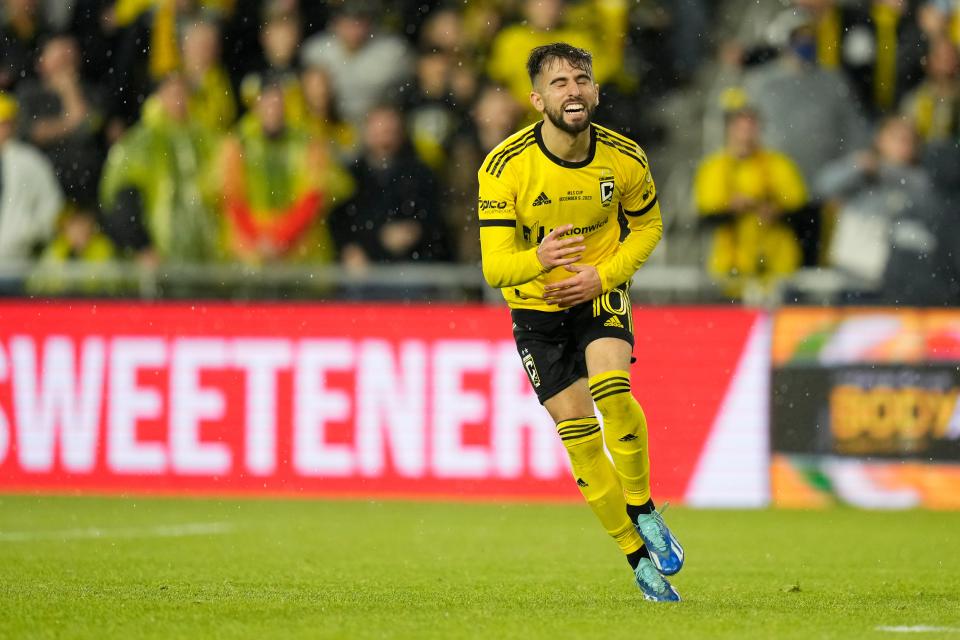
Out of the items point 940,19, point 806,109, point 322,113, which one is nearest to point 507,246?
point 322,113

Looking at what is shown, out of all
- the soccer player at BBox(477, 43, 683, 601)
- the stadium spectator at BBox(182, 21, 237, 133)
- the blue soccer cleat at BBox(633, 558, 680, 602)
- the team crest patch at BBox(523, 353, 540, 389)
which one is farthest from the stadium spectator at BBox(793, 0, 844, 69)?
the blue soccer cleat at BBox(633, 558, 680, 602)

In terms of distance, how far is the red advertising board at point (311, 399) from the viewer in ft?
43.9

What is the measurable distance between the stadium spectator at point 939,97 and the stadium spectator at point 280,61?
16.8 feet

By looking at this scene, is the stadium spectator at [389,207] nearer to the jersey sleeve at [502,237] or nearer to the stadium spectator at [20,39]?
the stadium spectator at [20,39]

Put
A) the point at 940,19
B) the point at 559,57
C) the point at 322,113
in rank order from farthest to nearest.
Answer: the point at 940,19 → the point at 322,113 → the point at 559,57

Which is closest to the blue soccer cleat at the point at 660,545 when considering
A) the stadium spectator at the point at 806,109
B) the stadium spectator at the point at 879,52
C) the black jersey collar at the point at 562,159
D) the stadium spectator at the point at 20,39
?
the black jersey collar at the point at 562,159

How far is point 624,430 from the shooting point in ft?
24.5

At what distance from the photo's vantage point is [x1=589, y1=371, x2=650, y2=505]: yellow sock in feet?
24.3

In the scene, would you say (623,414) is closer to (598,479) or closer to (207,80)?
(598,479)

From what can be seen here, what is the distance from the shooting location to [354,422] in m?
13.5

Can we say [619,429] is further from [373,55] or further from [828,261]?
[373,55]

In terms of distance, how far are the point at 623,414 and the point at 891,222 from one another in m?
6.62

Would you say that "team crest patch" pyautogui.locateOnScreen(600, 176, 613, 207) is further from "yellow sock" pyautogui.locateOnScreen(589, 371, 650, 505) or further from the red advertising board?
the red advertising board

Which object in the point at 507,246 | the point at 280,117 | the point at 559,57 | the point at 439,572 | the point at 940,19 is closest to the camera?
the point at 507,246
